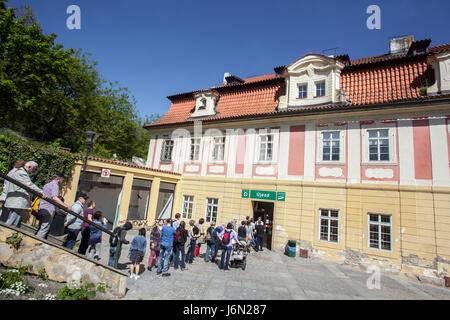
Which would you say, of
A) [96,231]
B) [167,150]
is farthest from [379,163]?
[167,150]

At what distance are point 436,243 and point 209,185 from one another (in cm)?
1169

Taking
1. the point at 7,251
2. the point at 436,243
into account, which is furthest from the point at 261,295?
the point at 436,243

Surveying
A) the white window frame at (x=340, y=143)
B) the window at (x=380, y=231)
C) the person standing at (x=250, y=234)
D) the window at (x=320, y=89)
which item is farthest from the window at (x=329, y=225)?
the window at (x=320, y=89)

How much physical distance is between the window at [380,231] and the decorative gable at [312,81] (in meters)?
6.20

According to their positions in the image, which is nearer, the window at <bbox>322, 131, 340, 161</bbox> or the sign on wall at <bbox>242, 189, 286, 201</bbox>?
the window at <bbox>322, 131, 340, 161</bbox>

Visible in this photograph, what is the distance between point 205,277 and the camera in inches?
285

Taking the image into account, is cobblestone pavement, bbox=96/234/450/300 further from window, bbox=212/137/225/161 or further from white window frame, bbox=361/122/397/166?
window, bbox=212/137/225/161

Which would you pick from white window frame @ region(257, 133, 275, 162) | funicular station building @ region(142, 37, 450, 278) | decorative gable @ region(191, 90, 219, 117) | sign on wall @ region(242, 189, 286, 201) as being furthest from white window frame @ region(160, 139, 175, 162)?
white window frame @ region(257, 133, 275, 162)

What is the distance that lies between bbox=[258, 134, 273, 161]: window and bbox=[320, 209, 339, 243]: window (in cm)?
437

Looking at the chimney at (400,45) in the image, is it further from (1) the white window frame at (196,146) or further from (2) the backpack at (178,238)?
(2) the backpack at (178,238)

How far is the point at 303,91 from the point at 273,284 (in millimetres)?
10983

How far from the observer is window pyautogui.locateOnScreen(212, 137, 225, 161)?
16023 mm
